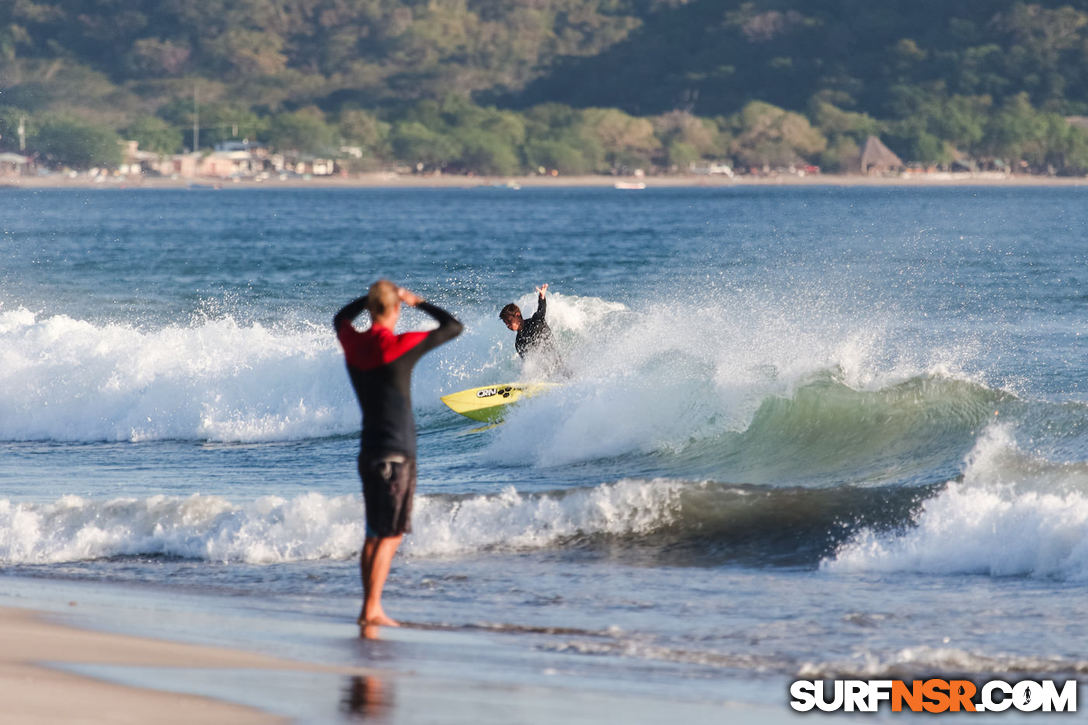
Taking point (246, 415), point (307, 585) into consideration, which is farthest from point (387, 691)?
point (246, 415)

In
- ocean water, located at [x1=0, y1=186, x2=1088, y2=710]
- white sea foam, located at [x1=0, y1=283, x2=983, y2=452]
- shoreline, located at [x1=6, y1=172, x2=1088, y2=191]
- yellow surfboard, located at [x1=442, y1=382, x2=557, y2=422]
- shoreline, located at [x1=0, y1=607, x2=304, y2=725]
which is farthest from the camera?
shoreline, located at [x1=6, y1=172, x2=1088, y2=191]

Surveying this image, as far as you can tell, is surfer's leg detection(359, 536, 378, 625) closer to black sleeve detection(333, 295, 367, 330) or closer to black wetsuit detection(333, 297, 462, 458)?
black wetsuit detection(333, 297, 462, 458)

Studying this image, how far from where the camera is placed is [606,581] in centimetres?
962

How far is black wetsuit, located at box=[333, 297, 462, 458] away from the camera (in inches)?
299

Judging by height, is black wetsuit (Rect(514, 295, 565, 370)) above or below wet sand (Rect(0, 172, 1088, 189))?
below

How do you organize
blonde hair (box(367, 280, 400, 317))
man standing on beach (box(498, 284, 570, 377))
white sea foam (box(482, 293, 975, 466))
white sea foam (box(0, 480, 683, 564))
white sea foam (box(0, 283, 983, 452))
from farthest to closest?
man standing on beach (box(498, 284, 570, 377)), white sea foam (box(0, 283, 983, 452)), white sea foam (box(482, 293, 975, 466)), white sea foam (box(0, 480, 683, 564)), blonde hair (box(367, 280, 400, 317))

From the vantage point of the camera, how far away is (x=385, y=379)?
7590 millimetres

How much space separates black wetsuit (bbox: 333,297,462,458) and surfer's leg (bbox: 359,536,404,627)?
56 centimetres

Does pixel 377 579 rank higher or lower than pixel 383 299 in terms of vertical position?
lower

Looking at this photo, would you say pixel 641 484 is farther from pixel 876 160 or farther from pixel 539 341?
pixel 876 160

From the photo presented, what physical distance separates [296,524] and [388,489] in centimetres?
346

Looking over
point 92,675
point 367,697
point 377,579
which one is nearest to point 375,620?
point 377,579

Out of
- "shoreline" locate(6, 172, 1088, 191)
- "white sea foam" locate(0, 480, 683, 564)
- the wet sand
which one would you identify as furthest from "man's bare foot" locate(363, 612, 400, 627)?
the wet sand

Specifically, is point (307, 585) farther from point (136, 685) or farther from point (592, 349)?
point (592, 349)
